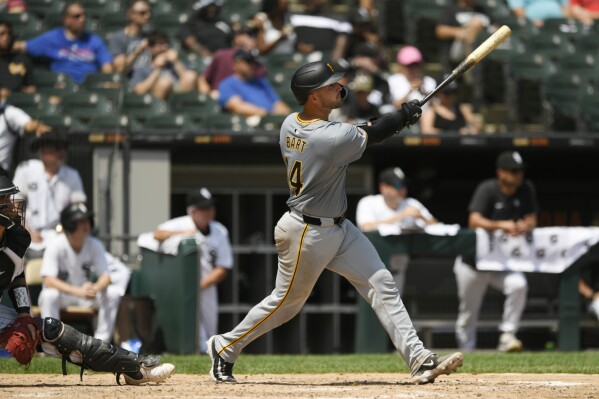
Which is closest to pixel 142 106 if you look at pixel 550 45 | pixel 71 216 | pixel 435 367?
pixel 71 216

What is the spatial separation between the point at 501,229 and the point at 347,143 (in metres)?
4.53

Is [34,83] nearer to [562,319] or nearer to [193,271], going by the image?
[193,271]

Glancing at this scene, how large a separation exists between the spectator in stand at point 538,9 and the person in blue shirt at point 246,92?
3.98m

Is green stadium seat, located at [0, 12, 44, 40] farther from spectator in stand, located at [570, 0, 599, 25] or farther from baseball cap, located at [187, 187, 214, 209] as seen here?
spectator in stand, located at [570, 0, 599, 25]

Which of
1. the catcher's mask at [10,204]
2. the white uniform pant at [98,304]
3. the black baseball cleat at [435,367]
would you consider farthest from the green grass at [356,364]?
the catcher's mask at [10,204]

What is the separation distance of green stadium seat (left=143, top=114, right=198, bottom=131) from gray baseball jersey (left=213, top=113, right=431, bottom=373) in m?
5.12

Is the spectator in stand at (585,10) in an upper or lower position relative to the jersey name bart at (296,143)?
upper

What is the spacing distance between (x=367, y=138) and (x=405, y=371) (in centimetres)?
206

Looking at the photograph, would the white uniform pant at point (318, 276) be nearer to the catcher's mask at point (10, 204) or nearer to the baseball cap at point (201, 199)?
the catcher's mask at point (10, 204)

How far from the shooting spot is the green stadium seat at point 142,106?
11664 mm

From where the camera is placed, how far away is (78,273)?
386 inches

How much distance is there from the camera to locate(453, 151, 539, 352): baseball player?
10219 mm

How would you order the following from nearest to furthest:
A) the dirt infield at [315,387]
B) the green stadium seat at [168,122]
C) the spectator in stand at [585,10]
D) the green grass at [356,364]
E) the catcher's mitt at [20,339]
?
the dirt infield at [315,387] → the catcher's mitt at [20,339] → the green grass at [356,364] → the green stadium seat at [168,122] → the spectator in stand at [585,10]

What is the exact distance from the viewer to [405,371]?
7723 mm
